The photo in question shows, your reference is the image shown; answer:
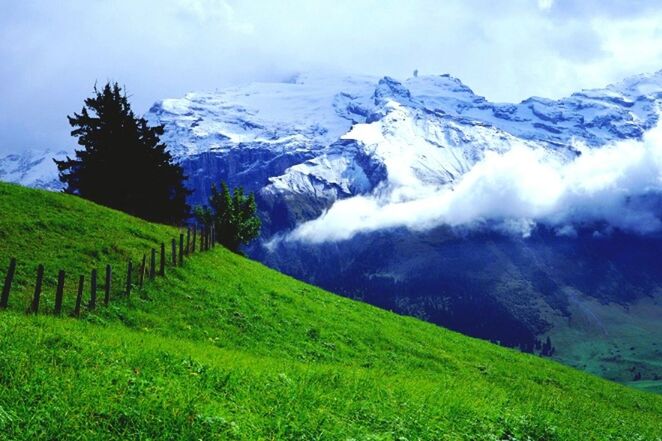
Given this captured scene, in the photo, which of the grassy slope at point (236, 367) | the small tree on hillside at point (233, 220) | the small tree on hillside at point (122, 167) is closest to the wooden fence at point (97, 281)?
the grassy slope at point (236, 367)

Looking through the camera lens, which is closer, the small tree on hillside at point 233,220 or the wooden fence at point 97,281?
the wooden fence at point 97,281

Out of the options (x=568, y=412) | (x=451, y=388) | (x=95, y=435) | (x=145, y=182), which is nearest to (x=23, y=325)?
(x=95, y=435)

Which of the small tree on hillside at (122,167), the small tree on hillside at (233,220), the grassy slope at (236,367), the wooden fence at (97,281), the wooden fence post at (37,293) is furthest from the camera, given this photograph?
the small tree on hillside at (233,220)

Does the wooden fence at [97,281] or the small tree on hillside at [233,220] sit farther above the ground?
the small tree on hillside at [233,220]

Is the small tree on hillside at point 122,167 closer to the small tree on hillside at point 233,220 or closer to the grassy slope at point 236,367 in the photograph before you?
the small tree on hillside at point 233,220

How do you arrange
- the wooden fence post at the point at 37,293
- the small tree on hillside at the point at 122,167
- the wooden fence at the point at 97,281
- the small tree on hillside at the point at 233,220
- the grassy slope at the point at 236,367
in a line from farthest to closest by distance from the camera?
the small tree on hillside at the point at 233,220, the small tree on hillside at the point at 122,167, the wooden fence at the point at 97,281, the wooden fence post at the point at 37,293, the grassy slope at the point at 236,367

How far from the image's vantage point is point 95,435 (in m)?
13.4

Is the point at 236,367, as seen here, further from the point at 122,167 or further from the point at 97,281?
the point at 122,167

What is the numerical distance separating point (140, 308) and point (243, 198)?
213ft

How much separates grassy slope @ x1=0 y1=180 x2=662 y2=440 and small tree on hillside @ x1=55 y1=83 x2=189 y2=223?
2043 cm

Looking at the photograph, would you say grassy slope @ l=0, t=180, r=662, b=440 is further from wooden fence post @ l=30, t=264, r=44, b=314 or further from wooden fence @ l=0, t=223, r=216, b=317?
wooden fence post @ l=30, t=264, r=44, b=314

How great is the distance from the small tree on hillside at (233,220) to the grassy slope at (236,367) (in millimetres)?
33355

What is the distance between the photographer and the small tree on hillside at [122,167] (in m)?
74.3

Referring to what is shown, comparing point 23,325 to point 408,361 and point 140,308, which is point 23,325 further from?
point 408,361
